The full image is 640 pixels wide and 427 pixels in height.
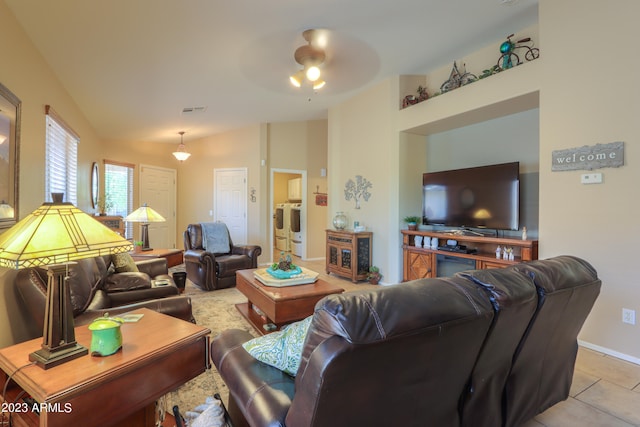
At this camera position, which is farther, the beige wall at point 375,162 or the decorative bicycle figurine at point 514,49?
the beige wall at point 375,162

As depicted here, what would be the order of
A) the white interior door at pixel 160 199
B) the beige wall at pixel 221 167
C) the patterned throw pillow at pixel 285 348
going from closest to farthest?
the patterned throw pillow at pixel 285 348
the beige wall at pixel 221 167
the white interior door at pixel 160 199

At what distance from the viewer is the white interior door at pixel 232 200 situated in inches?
253

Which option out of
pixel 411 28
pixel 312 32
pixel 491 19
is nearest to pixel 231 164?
pixel 312 32

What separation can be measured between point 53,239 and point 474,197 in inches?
156

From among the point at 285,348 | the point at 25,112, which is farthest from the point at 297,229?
the point at 285,348

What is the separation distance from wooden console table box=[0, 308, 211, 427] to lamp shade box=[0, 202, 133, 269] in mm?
414

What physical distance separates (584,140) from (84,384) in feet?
12.1

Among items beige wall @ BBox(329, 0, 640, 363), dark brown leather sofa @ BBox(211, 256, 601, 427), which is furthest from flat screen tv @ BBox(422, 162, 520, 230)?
dark brown leather sofa @ BBox(211, 256, 601, 427)

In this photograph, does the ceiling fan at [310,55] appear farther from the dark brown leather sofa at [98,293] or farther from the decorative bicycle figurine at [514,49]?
the dark brown leather sofa at [98,293]

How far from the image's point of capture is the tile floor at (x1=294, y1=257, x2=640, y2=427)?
1.68 m

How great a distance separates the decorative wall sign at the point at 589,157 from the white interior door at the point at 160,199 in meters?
7.04

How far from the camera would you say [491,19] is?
316 centimetres

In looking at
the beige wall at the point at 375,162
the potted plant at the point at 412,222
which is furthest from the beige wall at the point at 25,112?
the potted plant at the point at 412,222

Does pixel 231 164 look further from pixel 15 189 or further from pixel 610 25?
A: pixel 610 25
